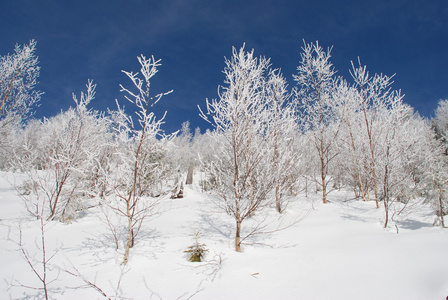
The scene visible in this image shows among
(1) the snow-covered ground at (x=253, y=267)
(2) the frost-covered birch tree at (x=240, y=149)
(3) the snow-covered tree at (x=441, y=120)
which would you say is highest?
(3) the snow-covered tree at (x=441, y=120)

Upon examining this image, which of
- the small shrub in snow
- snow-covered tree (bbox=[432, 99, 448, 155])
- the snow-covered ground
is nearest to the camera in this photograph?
the snow-covered ground

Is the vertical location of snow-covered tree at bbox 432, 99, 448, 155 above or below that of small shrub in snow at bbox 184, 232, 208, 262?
above

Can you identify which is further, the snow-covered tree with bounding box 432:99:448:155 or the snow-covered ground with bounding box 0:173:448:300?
the snow-covered tree with bounding box 432:99:448:155

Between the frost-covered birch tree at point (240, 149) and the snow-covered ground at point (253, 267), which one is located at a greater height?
the frost-covered birch tree at point (240, 149)

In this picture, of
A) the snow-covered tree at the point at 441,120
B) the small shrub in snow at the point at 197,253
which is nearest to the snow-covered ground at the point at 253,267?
the small shrub in snow at the point at 197,253

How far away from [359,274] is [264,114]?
3504 millimetres

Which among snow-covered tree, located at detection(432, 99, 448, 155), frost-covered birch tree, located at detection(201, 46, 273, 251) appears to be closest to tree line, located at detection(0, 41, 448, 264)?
frost-covered birch tree, located at detection(201, 46, 273, 251)

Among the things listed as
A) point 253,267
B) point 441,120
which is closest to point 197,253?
point 253,267

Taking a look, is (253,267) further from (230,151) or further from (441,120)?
(441,120)

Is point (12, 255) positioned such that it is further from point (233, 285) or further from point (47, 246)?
point (233, 285)

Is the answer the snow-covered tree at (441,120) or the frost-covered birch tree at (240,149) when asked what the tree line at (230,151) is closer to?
the frost-covered birch tree at (240,149)

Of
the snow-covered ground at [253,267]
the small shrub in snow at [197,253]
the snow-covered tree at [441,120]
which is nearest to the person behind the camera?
the snow-covered ground at [253,267]

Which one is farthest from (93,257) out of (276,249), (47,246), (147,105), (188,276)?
(276,249)

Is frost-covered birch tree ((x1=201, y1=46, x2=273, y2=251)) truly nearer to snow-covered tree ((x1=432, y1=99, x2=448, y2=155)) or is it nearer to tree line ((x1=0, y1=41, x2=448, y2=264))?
tree line ((x1=0, y1=41, x2=448, y2=264))
